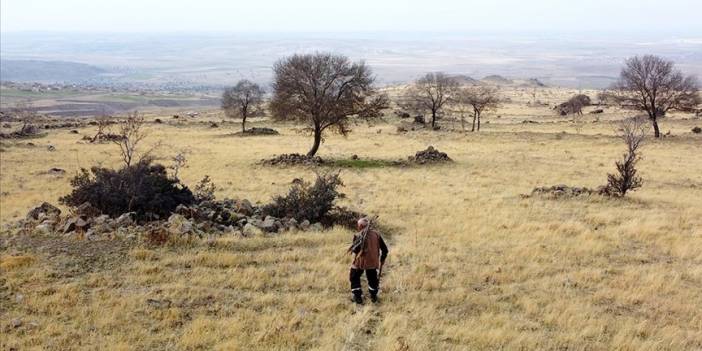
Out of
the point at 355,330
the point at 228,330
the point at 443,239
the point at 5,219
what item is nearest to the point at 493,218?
the point at 443,239

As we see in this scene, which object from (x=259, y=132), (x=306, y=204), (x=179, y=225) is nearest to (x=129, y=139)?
(x=306, y=204)

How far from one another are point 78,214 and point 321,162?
18333mm

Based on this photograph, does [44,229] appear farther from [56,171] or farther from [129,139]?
[129,139]

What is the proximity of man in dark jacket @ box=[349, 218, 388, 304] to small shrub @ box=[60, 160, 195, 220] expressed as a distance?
7774 mm

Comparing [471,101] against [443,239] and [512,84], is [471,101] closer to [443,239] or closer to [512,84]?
[443,239]

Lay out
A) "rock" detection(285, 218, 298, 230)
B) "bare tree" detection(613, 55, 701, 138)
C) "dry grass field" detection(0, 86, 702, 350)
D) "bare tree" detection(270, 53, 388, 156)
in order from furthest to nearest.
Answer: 1. "bare tree" detection(613, 55, 701, 138)
2. "bare tree" detection(270, 53, 388, 156)
3. "rock" detection(285, 218, 298, 230)
4. "dry grass field" detection(0, 86, 702, 350)

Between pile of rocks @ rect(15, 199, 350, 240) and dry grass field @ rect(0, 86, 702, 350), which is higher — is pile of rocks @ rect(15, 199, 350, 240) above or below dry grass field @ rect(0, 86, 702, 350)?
above

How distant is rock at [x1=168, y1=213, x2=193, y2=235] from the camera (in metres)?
13.8

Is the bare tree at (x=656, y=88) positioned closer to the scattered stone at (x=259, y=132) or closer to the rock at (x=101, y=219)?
the scattered stone at (x=259, y=132)

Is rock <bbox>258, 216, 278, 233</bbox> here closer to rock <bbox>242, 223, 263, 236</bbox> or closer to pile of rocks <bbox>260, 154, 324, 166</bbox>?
rock <bbox>242, 223, 263, 236</bbox>

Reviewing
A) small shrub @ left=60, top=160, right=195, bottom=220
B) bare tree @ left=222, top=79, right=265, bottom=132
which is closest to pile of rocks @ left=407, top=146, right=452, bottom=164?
small shrub @ left=60, top=160, right=195, bottom=220

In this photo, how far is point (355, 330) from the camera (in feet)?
29.6

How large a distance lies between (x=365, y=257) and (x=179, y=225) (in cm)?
614

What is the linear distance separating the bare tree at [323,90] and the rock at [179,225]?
727 inches
